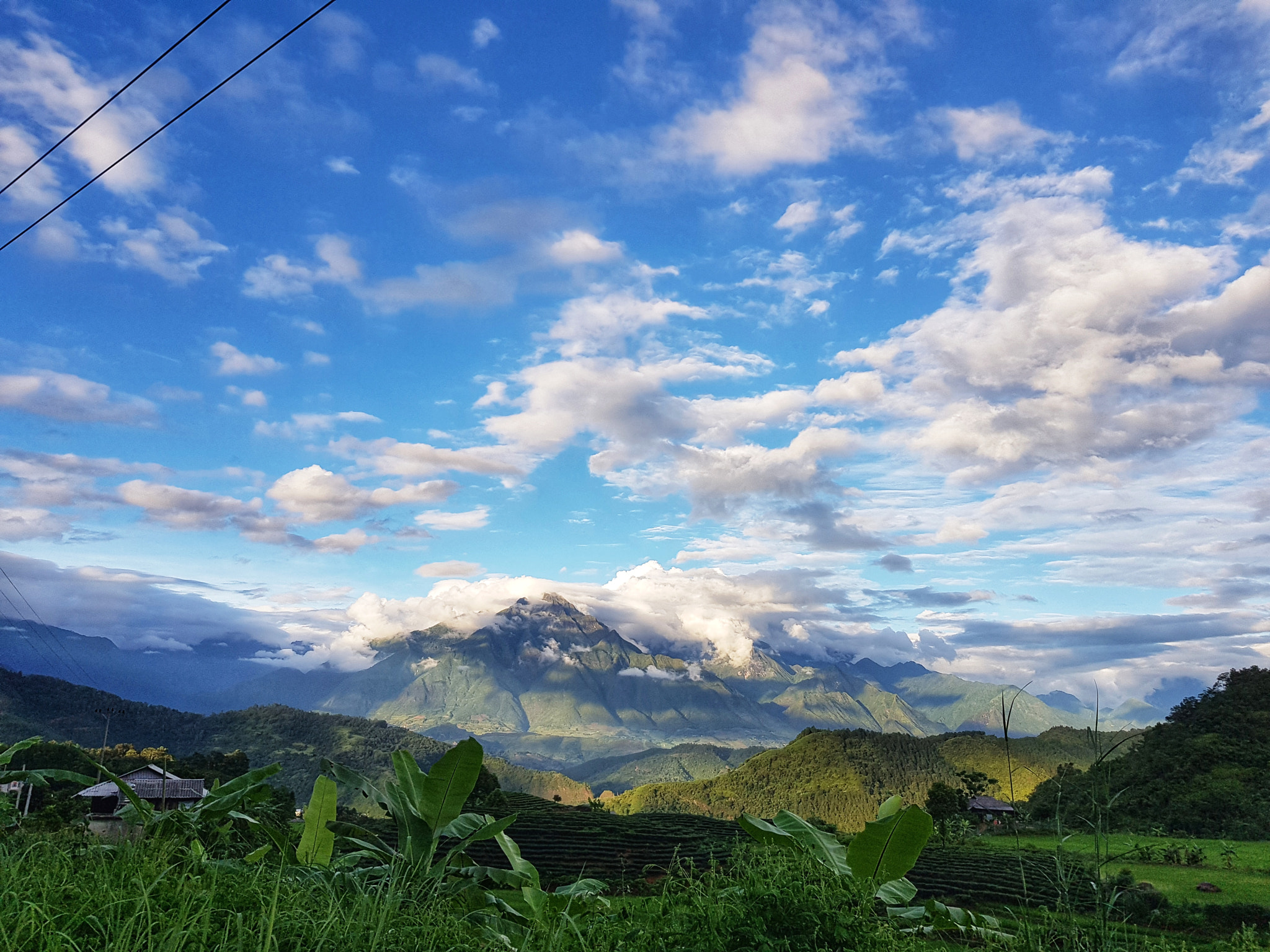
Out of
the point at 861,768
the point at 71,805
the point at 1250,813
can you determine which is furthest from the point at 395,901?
the point at 861,768

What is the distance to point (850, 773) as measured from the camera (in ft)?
412

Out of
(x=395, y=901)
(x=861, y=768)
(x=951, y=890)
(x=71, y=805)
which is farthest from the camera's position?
(x=861, y=768)

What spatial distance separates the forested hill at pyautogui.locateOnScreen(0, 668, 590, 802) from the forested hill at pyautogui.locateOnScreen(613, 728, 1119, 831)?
32.7 metres

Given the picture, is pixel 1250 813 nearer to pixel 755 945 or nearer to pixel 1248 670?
pixel 1248 670

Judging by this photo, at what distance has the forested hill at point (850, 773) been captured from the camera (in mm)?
118125

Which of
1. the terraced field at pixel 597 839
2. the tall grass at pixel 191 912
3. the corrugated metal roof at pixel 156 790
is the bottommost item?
the terraced field at pixel 597 839

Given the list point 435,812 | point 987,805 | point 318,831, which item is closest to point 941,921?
point 435,812

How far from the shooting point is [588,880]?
185 inches

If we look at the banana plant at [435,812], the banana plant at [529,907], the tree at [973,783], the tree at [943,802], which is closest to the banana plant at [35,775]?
the banana plant at [435,812]

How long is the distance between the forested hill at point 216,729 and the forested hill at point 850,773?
32738 mm

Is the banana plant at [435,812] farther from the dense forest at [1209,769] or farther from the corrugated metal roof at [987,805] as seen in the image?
the corrugated metal roof at [987,805]

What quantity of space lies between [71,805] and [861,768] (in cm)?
13343

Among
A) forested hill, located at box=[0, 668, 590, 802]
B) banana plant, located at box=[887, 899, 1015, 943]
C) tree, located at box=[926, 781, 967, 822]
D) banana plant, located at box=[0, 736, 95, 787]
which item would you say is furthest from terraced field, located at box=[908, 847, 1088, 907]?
forested hill, located at box=[0, 668, 590, 802]

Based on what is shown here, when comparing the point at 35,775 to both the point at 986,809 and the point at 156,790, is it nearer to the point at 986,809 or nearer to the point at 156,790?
the point at 156,790
